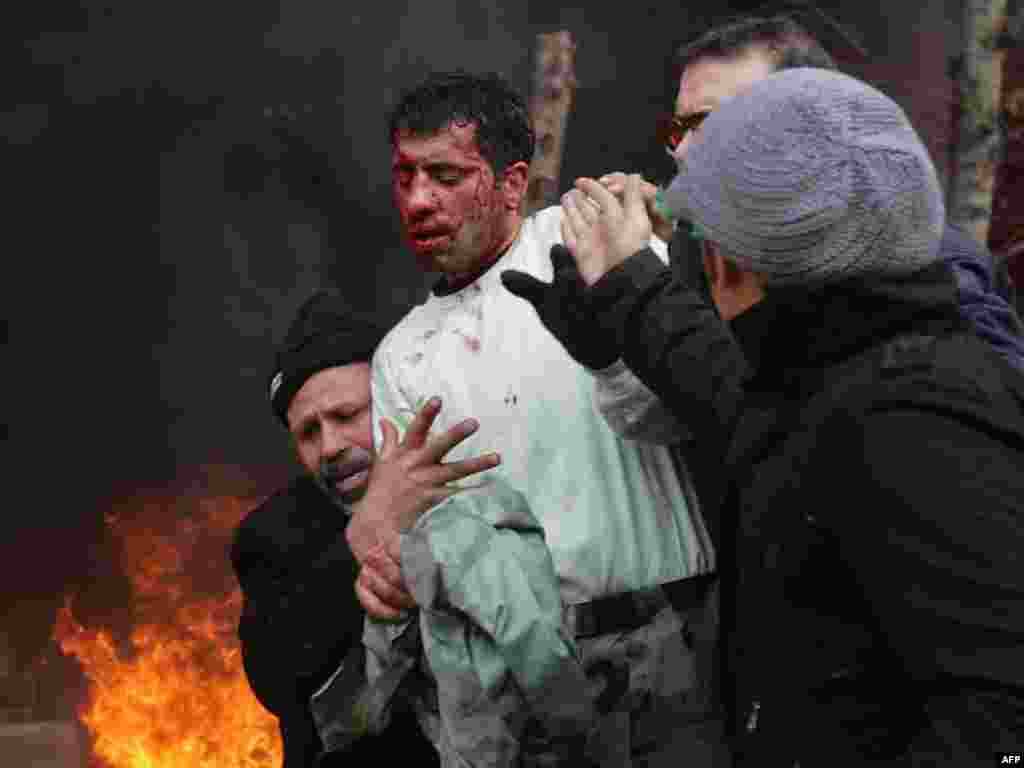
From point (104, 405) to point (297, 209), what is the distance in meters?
1.84

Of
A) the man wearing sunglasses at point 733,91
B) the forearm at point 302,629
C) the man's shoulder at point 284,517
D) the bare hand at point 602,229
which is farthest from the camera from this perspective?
the man's shoulder at point 284,517

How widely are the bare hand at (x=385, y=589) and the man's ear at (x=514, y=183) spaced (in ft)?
3.45

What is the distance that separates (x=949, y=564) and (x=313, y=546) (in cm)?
251

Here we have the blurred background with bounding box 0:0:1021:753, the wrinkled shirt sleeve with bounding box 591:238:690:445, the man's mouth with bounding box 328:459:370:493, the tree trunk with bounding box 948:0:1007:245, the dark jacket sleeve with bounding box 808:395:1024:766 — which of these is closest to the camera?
the dark jacket sleeve with bounding box 808:395:1024:766

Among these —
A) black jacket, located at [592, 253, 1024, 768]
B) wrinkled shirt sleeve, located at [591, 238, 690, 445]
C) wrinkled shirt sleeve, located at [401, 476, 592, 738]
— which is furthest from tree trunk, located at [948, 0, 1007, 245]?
black jacket, located at [592, 253, 1024, 768]

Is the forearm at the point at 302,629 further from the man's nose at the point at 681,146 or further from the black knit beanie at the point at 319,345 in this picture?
the man's nose at the point at 681,146

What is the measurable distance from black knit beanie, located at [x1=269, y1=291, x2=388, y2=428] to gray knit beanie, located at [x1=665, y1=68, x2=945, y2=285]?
210 cm

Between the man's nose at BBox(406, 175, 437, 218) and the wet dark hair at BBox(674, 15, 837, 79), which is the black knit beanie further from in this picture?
the wet dark hair at BBox(674, 15, 837, 79)

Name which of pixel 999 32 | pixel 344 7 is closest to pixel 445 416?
pixel 999 32

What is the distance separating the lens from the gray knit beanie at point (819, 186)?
1.93 metres

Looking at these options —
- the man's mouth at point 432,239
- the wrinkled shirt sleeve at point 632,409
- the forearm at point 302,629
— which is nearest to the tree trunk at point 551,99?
the man's mouth at point 432,239

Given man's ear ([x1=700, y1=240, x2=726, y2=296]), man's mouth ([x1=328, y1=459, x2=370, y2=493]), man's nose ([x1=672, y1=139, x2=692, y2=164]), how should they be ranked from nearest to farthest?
1. man's ear ([x1=700, y1=240, x2=726, y2=296])
2. man's nose ([x1=672, y1=139, x2=692, y2=164])
3. man's mouth ([x1=328, y1=459, x2=370, y2=493])

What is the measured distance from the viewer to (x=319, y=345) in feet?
13.0

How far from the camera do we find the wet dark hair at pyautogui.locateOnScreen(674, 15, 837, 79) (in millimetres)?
3346
